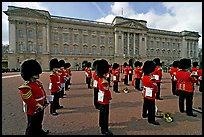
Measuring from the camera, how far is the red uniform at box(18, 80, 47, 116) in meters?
3.26

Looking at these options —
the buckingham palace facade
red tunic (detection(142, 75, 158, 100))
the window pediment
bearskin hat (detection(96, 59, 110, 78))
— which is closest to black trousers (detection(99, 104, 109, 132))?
bearskin hat (detection(96, 59, 110, 78))

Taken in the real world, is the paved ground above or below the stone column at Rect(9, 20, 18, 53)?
below

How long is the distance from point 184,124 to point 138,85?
668 centimetres

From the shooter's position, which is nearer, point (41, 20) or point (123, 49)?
point (41, 20)

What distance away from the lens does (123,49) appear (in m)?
61.1

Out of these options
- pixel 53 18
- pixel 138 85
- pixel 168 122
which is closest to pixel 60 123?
pixel 168 122

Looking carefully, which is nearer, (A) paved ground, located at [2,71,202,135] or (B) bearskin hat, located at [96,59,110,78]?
(A) paved ground, located at [2,71,202,135]

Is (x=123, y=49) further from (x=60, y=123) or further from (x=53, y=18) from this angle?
(x=60, y=123)

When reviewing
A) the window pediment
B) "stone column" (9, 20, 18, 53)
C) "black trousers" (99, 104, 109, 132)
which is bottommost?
"black trousers" (99, 104, 109, 132)

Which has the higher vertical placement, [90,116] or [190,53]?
[190,53]

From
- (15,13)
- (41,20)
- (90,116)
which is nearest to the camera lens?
(90,116)

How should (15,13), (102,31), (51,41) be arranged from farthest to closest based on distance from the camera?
(102,31)
(51,41)
(15,13)

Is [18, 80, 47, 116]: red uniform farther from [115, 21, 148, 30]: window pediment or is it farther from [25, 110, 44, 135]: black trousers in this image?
[115, 21, 148, 30]: window pediment

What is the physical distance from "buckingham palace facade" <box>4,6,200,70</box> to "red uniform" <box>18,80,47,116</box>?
156 feet
